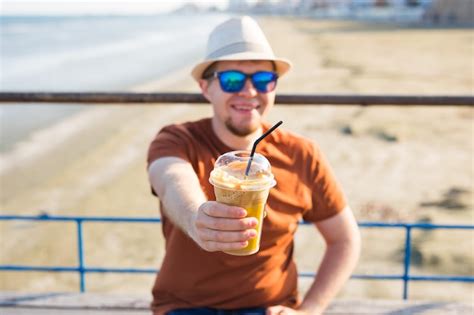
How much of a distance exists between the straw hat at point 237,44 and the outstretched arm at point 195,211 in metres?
0.38

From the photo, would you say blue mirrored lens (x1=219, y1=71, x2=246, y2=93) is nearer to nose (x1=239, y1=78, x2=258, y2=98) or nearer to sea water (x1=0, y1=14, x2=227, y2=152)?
nose (x1=239, y1=78, x2=258, y2=98)

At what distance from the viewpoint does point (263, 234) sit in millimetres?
1923

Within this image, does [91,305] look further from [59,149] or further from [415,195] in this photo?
[59,149]

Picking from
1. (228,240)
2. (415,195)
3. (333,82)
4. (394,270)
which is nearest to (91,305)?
(228,240)

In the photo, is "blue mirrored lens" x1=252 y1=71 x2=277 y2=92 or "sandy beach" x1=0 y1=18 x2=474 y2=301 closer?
"blue mirrored lens" x1=252 y1=71 x2=277 y2=92

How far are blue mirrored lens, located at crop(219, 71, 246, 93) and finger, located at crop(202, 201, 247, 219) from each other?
677 millimetres

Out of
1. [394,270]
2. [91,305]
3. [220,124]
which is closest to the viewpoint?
[220,124]

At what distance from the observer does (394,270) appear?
19.0 feet

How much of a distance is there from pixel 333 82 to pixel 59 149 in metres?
10.8

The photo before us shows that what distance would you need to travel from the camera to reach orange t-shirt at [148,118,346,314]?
1.89 meters

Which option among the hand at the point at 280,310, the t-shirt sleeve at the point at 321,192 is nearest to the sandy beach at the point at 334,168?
the t-shirt sleeve at the point at 321,192

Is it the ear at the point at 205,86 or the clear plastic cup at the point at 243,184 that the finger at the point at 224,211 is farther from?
the ear at the point at 205,86

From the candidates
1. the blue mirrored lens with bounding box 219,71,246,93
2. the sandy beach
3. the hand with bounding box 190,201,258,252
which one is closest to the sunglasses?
the blue mirrored lens with bounding box 219,71,246,93

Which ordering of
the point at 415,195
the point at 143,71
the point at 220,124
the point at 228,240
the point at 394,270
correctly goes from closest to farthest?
the point at 228,240
the point at 220,124
the point at 394,270
the point at 415,195
the point at 143,71
